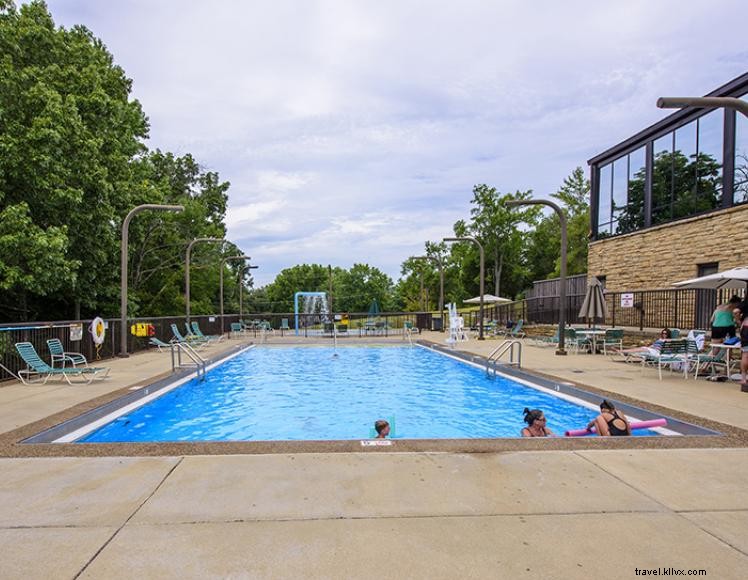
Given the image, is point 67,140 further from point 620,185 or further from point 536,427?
point 620,185

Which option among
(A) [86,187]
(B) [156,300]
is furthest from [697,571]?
(B) [156,300]

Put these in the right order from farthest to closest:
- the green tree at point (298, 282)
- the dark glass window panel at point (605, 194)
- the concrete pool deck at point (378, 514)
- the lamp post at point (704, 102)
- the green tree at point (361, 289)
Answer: the green tree at point (298, 282) → the green tree at point (361, 289) → the dark glass window panel at point (605, 194) → the lamp post at point (704, 102) → the concrete pool deck at point (378, 514)

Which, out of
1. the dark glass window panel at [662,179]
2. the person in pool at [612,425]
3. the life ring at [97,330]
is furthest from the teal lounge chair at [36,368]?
the dark glass window panel at [662,179]

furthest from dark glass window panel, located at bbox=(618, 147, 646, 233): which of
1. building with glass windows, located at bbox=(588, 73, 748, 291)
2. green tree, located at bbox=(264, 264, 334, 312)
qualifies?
green tree, located at bbox=(264, 264, 334, 312)

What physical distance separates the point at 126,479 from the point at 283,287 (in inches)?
2792

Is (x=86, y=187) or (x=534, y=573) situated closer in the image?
(x=534, y=573)

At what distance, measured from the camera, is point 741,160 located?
1382 cm

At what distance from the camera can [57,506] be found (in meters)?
3.35

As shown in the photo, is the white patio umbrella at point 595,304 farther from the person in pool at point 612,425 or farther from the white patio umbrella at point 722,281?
the person in pool at point 612,425

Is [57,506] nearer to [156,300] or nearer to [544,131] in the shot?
[544,131]

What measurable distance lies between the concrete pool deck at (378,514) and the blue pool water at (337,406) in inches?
106

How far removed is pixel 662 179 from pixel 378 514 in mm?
18132

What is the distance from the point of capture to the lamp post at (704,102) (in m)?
5.55

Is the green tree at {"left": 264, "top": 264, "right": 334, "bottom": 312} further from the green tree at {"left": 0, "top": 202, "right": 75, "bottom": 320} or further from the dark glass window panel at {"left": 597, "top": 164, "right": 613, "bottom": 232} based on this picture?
the green tree at {"left": 0, "top": 202, "right": 75, "bottom": 320}
